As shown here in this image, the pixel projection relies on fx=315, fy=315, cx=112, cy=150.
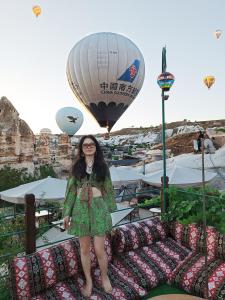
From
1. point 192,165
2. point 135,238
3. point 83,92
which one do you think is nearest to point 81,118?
point 83,92

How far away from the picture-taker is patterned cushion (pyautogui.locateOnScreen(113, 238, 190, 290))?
4.09 metres

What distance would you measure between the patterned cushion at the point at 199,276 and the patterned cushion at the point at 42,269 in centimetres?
133

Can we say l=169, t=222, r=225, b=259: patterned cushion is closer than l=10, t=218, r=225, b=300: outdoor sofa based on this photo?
No

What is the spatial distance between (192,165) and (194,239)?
9258mm

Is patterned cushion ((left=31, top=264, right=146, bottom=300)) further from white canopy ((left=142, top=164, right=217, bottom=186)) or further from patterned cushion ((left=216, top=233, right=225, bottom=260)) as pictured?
white canopy ((left=142, top=164, right=217, bottom=186))

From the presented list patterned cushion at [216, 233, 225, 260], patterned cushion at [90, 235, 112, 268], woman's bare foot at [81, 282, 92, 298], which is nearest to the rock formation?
patterned cushion at [90, 235, 112, 268]

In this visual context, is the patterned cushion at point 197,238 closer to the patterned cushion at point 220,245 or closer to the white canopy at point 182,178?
the patterned cushion at point 220,245

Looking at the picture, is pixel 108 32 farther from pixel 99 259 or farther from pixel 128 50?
pixel 99 259

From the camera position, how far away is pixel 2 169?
14.1 m

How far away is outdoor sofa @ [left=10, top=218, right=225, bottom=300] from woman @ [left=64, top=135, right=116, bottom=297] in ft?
0.74

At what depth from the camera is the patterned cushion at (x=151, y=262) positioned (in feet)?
13.4

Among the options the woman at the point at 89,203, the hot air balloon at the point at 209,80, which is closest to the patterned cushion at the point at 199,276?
the woman at the point at 89,203

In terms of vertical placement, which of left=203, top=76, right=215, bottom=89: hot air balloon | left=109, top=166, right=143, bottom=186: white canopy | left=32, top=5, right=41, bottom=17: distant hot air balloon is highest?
left=32, top=5, right=41, bottom=17: distant hot air balloon

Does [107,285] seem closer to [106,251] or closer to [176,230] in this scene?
[106,251]
